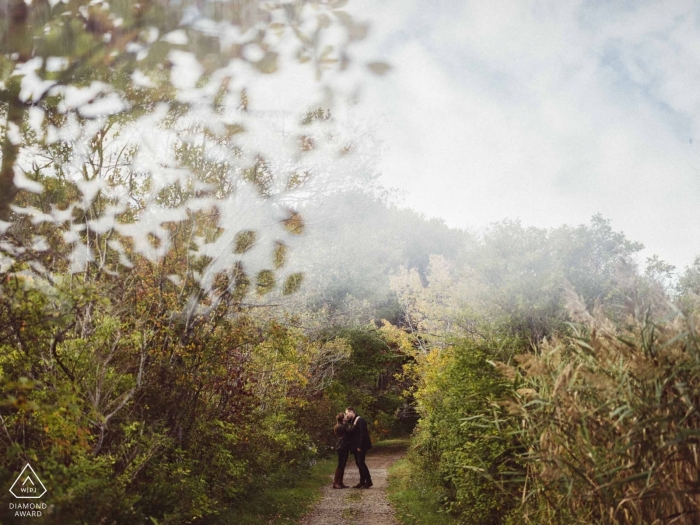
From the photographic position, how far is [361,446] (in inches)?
392

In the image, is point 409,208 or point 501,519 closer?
point 501,519

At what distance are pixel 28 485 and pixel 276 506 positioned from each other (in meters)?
5.65

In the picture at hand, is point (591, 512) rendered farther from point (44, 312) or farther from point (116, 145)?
point (116, 145)

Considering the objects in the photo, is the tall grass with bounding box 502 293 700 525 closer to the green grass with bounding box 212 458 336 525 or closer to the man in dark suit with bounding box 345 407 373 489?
the green grass with bounding box 212 458 336 525

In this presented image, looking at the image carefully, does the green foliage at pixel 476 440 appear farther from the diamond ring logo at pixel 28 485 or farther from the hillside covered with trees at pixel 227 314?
the diamond ring logo at pixel 28 485

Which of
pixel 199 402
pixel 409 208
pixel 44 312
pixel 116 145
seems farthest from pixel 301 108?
pixel 409 208

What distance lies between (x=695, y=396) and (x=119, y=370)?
5440 mm

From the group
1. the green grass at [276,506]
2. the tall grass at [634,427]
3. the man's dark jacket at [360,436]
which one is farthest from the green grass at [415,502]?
the tall grass at [634,427]

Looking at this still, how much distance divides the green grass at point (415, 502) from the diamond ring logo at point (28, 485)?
4.93 m

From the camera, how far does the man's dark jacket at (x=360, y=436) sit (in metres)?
9.98

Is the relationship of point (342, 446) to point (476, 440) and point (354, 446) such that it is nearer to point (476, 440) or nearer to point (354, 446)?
point (354, 446)

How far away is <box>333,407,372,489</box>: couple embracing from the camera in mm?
9984

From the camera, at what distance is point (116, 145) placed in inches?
252

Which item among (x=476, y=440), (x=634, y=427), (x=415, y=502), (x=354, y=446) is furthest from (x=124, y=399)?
(x=354, y=446)
